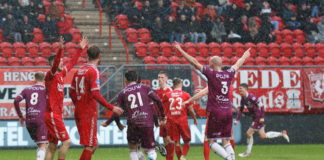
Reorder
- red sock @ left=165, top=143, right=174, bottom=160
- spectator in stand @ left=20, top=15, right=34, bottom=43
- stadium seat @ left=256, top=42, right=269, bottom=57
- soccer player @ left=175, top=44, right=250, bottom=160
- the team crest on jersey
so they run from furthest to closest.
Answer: stadium seat @ left=256, top=42, right=269, bottom=57 → spectator in stand @ left=20, top=15, right=34, bottom=43 → the team crest on jersey → red sock @ left=165, top=143, right=174, bottom=160 → soccer player @ left=175, top=44, right=250, bottom=160

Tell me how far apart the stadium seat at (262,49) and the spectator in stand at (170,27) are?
3.63 metres

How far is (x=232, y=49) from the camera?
24.6 metres

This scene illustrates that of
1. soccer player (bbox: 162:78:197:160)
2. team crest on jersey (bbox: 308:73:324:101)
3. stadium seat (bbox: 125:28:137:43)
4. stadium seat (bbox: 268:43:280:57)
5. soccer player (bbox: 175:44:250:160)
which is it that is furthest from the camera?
stadium seat (bbox: 268:43:280:57)

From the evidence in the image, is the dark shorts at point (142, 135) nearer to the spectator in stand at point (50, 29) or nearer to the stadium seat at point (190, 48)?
the spectator in stand at point (50, 29)

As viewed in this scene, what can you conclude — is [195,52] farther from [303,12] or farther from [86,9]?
[303,12]

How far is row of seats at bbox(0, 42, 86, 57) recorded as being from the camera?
71.5 ft

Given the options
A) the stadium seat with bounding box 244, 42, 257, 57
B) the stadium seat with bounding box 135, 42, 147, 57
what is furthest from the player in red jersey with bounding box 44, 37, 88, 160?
the stadium seat with bounding box 244, 42, 257, 57

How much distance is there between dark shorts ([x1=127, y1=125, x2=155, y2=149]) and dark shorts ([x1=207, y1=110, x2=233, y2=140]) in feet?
4.45

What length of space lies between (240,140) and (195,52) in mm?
4383

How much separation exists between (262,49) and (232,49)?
4.55 feet

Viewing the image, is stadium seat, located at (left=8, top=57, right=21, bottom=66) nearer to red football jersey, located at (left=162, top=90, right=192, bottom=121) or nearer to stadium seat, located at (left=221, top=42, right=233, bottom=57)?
stadium seat, located at (left=221, top=42, right=233, bottom=57)

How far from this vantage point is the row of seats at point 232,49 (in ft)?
77.2

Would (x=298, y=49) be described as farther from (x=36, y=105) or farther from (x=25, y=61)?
(x=36, y=105)

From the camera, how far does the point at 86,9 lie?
25500mm
